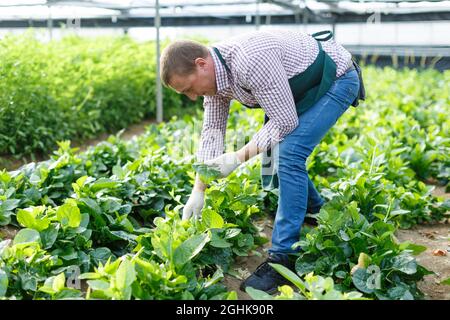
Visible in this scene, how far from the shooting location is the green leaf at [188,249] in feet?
7.89

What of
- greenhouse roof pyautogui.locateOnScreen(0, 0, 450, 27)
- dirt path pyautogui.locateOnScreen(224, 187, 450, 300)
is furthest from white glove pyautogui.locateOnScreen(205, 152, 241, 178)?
greenhouse roof pyautogui.locateOnScreen(0, 0, 450, 27)

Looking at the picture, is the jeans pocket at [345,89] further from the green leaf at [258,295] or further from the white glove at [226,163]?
the green leaf at [258,295]

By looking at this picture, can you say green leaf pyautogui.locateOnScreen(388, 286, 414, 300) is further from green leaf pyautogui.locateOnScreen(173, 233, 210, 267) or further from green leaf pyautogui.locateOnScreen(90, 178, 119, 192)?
green leaf pyautogui.locateOnScreen(90, 178, 119, 192)

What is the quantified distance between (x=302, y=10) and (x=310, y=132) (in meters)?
8.16

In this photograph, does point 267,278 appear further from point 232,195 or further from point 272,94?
point 272,94

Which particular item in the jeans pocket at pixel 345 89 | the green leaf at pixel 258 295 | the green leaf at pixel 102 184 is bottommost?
the green leaf at pixel 258 295

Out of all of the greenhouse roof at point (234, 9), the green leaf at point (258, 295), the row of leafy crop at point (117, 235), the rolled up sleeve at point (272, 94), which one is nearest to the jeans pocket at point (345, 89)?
the rolled up sleeve at point (272, 94)

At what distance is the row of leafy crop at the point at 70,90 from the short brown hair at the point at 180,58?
2.29m

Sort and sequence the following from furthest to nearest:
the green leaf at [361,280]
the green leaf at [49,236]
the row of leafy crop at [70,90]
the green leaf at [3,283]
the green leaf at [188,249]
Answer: the row of leafy crop at [70,90]
the green leaf at [49,236]
the green leaf at [361,280]
the green leaf at [188,249]
the green leaf at [3,283]

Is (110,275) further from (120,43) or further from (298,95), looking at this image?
(120,43)

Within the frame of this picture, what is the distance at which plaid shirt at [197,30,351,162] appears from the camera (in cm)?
258

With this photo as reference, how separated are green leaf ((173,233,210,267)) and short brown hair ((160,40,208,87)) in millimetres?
697

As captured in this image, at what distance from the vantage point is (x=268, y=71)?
257 cm
